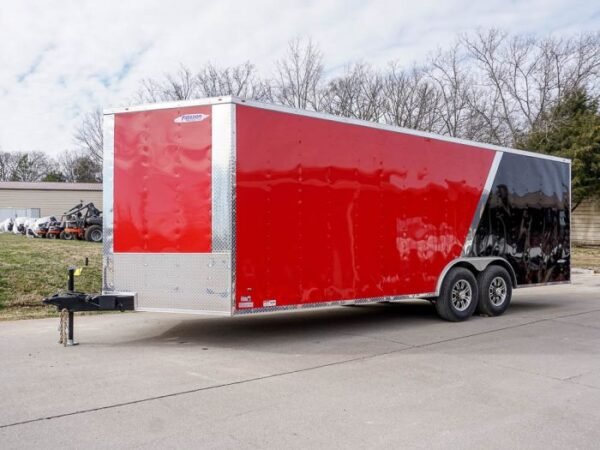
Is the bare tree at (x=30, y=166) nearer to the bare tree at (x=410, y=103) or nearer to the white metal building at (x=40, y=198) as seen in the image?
the white metal building at (x=40, y=198)

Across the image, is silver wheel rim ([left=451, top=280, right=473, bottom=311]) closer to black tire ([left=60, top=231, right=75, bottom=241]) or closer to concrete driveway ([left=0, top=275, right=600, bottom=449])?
concrete driveway ([left=0, top=275, right=600, bottom=449])

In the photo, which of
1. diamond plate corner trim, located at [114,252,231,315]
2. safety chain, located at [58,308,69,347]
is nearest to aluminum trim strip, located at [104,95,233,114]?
diamond plate corner trim, located at [114,252,231,315]

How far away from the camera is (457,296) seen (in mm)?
9664

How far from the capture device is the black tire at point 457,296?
9398mm

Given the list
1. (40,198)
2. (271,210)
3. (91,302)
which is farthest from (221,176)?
(40,198)

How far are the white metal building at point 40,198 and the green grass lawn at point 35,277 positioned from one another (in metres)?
33.8

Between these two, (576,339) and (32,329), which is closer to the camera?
(576,339)

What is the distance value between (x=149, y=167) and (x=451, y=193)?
501cm

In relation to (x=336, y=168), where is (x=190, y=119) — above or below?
above

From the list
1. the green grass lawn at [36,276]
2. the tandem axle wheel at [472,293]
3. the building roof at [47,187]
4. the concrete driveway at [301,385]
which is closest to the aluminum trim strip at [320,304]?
the tandem axle wheel at [472,293]

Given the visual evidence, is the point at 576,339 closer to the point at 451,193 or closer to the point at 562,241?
the point at 451,193

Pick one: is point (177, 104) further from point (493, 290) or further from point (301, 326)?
point (493, 290)

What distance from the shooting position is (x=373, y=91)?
116ft

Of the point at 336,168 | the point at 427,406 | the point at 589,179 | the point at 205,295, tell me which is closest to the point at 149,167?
the point at 205,295
